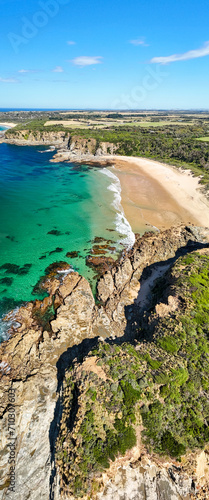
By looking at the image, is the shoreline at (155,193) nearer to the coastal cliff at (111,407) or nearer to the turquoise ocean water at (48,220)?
the turquoise ocean water at (48,220)

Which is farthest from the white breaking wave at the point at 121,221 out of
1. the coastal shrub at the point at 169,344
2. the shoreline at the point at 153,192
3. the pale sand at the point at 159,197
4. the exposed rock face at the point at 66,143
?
the exposed rock face at the point at 66,143

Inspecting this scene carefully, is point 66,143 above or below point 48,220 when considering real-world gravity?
above

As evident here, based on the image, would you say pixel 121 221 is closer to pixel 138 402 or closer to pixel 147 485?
pixel 138 402

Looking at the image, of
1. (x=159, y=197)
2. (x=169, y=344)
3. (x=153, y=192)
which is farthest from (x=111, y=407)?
(x=153, y=192)

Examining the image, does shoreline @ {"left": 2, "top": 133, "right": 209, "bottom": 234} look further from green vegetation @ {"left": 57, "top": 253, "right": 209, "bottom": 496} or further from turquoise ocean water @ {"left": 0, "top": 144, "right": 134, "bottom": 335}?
green vegetation @ {"left": 57, "top": 253, "right": 209, "bottom": 496}

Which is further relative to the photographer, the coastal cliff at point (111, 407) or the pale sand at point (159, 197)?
the pale sand at point (159, 197)

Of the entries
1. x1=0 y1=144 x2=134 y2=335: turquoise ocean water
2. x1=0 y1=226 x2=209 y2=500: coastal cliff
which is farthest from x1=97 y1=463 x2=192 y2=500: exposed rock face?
x1=0 y1=144 x2=134 y2=335: turquoise ocean water
